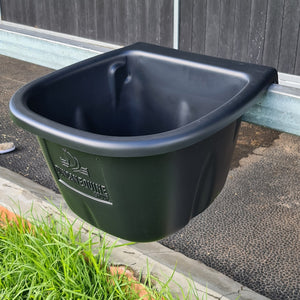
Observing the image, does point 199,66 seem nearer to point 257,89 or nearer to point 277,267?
point 257,89

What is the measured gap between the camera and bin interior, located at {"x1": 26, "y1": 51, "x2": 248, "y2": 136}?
1.30 m

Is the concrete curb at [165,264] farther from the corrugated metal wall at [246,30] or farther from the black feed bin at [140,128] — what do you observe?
the corrugated metal wall at [246,30]

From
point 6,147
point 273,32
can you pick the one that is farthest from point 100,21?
point 6,147

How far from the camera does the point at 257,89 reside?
46.4 inches

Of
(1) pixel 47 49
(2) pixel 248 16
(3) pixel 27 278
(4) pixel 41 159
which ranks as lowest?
(4) pixel 41 159

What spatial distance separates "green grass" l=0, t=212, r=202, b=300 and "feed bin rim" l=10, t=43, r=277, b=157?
0.77 metres

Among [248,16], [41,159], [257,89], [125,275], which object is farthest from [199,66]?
[248,16]

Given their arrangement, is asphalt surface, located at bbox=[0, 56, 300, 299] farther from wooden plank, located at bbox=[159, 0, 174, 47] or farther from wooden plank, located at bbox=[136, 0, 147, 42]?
wooden plank, located at bbox=[136, 0, 147, 42]

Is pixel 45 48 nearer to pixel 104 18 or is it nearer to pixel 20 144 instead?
pixel 20 144

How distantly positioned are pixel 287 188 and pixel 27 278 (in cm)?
143

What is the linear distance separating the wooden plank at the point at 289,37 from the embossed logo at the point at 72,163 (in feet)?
9.06

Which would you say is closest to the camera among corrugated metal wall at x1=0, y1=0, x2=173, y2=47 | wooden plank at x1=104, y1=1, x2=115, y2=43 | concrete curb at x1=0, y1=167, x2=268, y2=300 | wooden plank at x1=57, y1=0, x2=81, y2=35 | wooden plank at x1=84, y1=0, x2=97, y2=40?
concrete curb at x1=0, y1=167, x2=268, y2=300

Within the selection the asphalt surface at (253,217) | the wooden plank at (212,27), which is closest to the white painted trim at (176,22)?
the wooden plank at (212,27)

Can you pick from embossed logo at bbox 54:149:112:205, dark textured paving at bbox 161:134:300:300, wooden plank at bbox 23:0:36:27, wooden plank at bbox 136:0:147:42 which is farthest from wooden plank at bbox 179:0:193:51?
embossed logo at bbox 54:149:112:205
